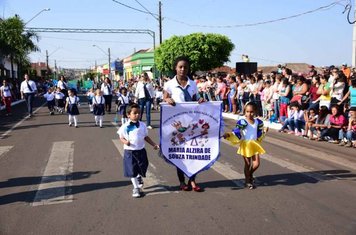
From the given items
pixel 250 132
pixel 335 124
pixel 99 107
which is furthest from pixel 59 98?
pixel 250 132

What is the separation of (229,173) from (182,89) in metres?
1.97

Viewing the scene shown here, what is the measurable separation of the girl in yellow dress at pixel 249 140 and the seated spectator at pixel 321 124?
5.50 metres

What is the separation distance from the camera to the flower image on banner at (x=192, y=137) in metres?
6.51

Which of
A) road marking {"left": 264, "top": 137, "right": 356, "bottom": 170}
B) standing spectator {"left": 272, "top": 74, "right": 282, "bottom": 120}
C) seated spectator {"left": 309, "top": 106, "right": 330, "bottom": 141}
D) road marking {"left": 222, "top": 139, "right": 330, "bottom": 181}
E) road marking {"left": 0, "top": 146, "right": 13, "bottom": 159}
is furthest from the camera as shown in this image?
standing spectator {"left": 272, "top": 74, "right": 282, "bottom": 120}

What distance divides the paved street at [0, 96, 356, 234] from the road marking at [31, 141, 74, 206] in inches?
0.6

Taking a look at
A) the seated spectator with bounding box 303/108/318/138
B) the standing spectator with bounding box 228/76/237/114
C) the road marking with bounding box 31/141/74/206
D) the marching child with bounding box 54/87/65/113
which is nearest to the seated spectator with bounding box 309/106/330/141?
the seated spectator with bounding box 303/108/318/138

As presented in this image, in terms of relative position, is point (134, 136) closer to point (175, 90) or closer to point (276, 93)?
point (175, 90)

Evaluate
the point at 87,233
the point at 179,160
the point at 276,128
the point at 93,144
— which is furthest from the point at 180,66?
the point at 276,128

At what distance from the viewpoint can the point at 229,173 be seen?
7.62 metres

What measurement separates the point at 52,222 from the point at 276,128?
10443 millimetres

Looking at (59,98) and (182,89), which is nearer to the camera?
(182,89)

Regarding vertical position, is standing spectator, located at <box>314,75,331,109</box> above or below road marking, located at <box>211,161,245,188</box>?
above

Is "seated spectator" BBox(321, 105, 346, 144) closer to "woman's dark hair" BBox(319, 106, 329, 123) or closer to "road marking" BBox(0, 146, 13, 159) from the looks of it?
"woman's dark hair" BBox(319, 106, 329, 123)

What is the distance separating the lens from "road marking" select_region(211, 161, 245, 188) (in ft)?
22.9
